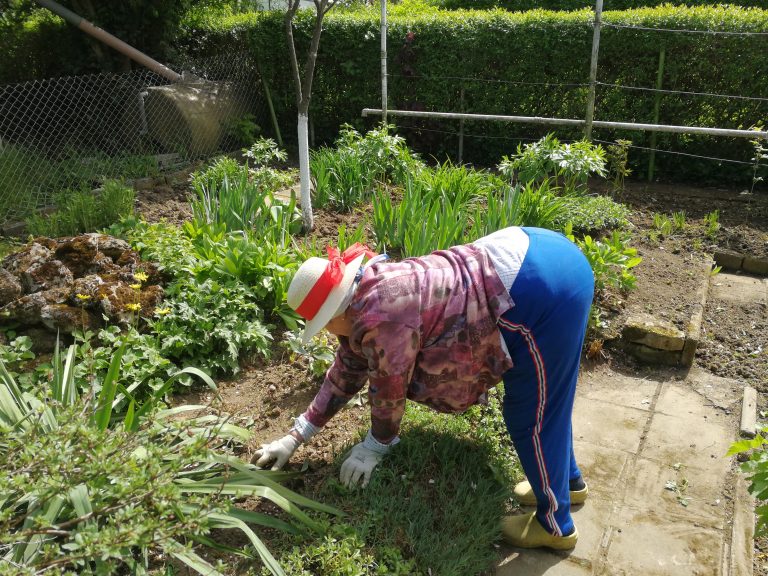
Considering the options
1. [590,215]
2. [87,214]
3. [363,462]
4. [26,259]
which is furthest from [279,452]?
[590,215]

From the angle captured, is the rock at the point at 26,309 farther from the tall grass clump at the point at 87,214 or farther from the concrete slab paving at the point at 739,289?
the concrete slab paving at the point at 739,289

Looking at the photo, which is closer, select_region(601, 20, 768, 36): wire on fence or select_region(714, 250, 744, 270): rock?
select_region(714, 250, 744, 270): rock

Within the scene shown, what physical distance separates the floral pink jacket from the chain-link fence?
5691 millimetres

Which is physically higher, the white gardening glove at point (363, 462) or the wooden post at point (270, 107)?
the wooden post at point (270, 107)

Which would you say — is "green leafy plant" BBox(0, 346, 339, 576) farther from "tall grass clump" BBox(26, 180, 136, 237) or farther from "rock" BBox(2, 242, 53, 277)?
"tall grass clump" BBox(26, 180, 136, 237)

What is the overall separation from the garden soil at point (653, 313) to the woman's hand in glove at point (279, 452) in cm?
18

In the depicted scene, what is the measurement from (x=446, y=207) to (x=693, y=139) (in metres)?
4.58

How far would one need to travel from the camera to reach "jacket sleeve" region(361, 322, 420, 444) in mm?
2246

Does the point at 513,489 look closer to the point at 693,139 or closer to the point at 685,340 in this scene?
the point at 685,340

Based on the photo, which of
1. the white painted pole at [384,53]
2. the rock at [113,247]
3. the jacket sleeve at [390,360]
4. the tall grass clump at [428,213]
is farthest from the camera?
the white painted pole at [384,53]

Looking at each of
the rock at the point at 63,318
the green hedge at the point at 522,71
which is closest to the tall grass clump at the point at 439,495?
the rock at the point at 63,318

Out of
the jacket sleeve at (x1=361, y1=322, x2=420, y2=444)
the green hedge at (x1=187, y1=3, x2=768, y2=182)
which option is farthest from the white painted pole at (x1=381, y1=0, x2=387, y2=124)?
the jacket sleeve at (x1=361, y1=322, x2=420, y2=444)

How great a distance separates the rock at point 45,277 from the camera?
3725 millimetres

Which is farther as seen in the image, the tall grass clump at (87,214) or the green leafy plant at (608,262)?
the tall grass clump at (87,214)
